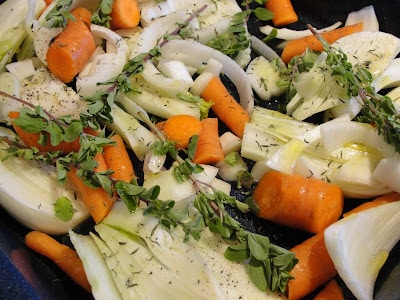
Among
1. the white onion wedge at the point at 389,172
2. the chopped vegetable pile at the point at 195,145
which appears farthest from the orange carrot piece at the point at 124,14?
the white onion wedge at the point at 389,172

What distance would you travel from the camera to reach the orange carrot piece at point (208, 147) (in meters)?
2.50

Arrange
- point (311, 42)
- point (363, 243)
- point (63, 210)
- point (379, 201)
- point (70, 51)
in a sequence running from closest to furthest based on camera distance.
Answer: point (363, 243), point (63, 210), point (379, 201), point (70, 51), point (311, 42)

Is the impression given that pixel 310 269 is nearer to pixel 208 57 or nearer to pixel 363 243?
pixel 363 243

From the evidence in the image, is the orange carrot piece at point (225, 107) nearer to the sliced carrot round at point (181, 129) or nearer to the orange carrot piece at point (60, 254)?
the sliced carrot round at point (181, 129)

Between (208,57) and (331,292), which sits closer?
(331,292)

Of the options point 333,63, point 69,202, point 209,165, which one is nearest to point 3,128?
point 69,202

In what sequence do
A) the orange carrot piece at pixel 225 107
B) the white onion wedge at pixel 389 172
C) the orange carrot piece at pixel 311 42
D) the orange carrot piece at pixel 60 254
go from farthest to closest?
the orange carrot piece at pixel 311 42 < the orange carrot piece at pixel 225 107 < the white onion wedge at pixel 389 172 < the orange carrot piece at pixel 60 254

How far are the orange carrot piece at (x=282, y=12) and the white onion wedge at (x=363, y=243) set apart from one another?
134 cm

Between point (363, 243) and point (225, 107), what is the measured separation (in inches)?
37.2

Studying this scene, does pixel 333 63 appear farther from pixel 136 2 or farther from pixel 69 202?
pixel 69 202

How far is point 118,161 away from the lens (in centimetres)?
243

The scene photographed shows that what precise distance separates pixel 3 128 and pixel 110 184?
26.3 inches

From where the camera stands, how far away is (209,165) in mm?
2535

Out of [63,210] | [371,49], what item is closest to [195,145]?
[63,210]
